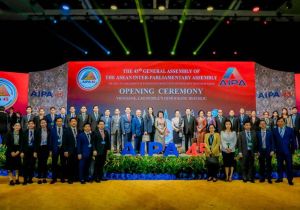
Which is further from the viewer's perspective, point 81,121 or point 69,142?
point 81,121

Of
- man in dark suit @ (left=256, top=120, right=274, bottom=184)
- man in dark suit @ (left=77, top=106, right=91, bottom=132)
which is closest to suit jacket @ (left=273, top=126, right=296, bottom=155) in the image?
man in dark suit @ (left=256, top=120, right=274, bottom=184)

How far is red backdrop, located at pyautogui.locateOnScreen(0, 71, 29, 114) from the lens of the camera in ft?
38.7

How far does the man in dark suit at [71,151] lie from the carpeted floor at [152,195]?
36cm

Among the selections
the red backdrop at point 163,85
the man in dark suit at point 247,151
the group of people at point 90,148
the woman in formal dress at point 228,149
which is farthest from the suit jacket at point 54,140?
the red backdrop at point 163,85

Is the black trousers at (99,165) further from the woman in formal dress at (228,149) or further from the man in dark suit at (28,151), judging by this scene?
the woman in formal dress at (228,149)

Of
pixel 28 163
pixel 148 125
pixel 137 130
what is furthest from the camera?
pixel 148 125

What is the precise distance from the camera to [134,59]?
1188 cm

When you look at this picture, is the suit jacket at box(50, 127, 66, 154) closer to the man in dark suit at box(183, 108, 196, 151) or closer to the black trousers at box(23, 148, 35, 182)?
the black trousers at box(23, 148, 35, 182)

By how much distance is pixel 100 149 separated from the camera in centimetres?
727

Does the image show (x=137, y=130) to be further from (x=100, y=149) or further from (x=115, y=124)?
(x=100, y=149)

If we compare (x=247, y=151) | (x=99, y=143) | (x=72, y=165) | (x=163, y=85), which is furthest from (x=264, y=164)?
(x=163, y=85)

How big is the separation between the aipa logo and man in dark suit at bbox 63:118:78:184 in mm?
6147

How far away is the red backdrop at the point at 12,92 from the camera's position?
38.7ft

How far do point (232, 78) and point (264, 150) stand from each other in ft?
15.1
